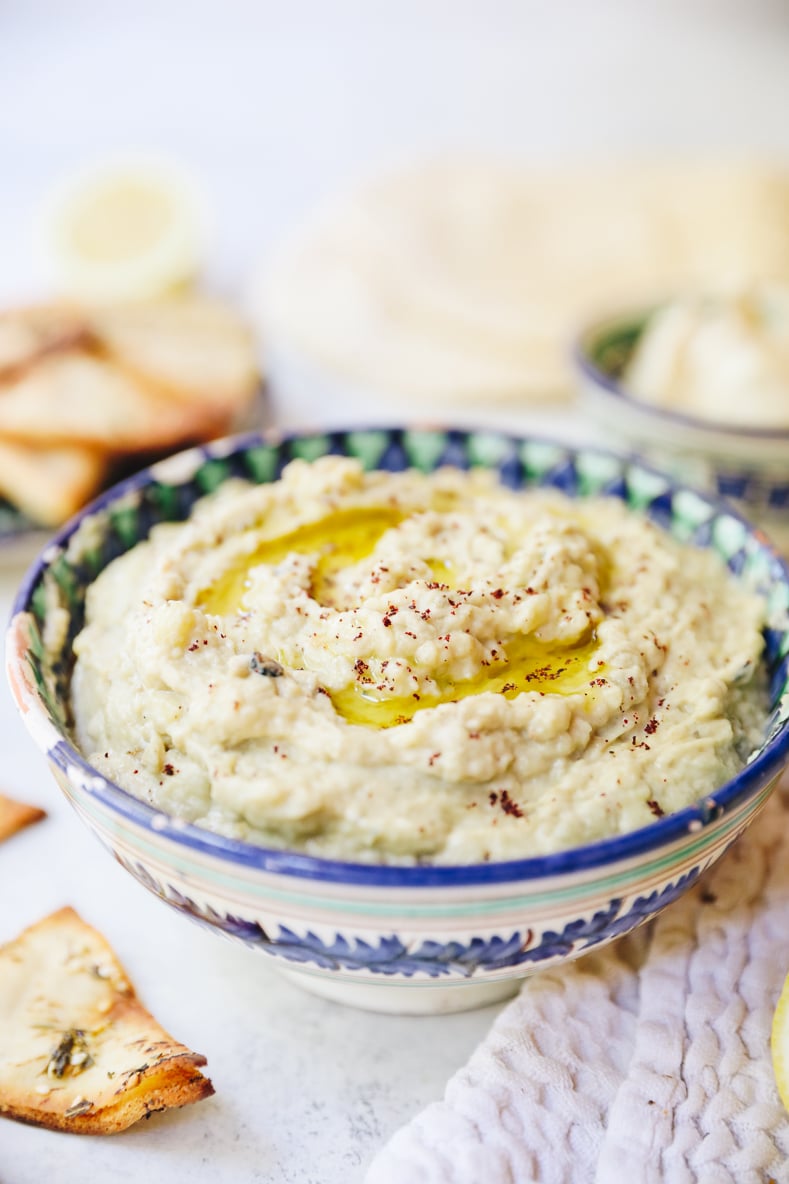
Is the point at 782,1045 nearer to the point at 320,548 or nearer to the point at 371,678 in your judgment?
the point at 371,678

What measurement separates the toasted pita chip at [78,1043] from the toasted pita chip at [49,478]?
4.40 ft

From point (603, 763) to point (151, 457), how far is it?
2.04 meters

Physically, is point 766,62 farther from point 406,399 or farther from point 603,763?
point 603,763

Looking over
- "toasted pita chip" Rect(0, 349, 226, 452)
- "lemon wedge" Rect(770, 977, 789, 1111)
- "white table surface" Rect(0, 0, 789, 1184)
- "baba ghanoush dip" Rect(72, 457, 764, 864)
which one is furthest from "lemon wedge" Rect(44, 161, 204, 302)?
"lemon wedge" Rect(770, 977, 789, 1111)

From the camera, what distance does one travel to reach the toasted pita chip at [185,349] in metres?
3.70

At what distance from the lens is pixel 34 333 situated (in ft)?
12.3

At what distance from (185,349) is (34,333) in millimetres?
484

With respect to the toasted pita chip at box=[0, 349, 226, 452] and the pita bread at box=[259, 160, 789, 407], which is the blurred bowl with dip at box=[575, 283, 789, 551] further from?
the toasted pita chip at box=[0, 349, 226, 452]

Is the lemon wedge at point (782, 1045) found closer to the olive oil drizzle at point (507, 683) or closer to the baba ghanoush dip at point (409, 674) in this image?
the baba ghanoush dip at point (409, 674)

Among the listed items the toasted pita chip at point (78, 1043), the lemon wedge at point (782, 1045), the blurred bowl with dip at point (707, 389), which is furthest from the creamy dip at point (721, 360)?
the toasted pita chip at point (78, 1043)

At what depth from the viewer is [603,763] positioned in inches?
75.0

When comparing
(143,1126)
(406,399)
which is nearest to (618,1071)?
(143,1126)

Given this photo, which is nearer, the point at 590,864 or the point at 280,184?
the point at 590,864

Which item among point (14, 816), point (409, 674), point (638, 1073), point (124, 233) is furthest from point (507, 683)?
point (124, 233)
